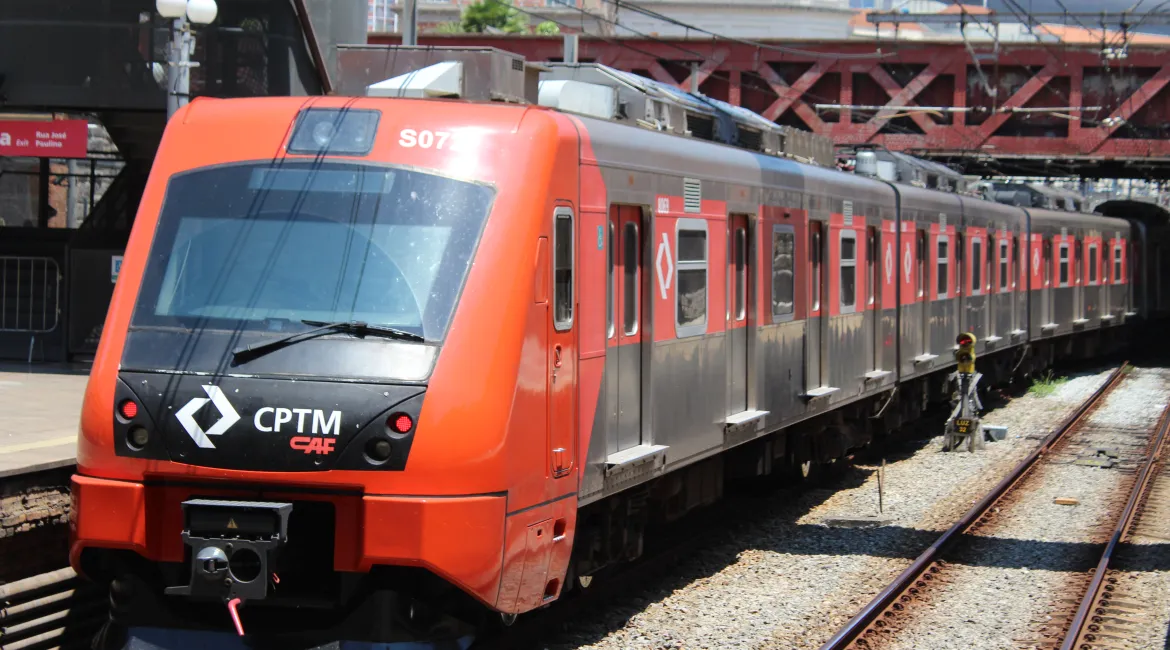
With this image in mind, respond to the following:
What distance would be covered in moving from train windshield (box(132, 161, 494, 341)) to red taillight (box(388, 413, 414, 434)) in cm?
41

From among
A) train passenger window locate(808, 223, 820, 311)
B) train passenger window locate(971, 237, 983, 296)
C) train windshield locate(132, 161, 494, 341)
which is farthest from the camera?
train passenger window locate(971, 237, 983, 296)

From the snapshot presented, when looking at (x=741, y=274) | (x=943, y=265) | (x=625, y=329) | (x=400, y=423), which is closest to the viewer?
(x=400, y=423)

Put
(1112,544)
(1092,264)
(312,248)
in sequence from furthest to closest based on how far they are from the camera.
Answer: (1092,264) < (1112,544) < (312,248)

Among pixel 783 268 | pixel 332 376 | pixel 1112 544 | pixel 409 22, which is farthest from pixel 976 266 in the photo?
pixel 332 376

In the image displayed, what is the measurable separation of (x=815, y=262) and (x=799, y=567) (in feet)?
10.2

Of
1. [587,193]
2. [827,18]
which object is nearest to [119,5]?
[587,193]

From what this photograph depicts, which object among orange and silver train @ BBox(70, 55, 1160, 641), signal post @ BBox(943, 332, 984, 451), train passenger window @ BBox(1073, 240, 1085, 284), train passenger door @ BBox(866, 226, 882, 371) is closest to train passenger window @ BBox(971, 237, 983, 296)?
signal post @ BBox(943, 332, 984, 451)

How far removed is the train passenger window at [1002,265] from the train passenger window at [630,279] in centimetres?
1562

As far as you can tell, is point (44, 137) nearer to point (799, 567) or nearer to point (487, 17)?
point (799, 567)

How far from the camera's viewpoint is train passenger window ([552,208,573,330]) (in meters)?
7.38

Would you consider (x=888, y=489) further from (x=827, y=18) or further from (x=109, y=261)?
(x=827, y=18)

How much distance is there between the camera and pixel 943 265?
19.2m

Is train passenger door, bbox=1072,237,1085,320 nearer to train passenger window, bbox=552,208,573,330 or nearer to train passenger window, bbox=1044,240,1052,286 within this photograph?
train passenger window, bbox=1044,240,1052,286

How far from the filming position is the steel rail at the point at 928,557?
889 centimetres
